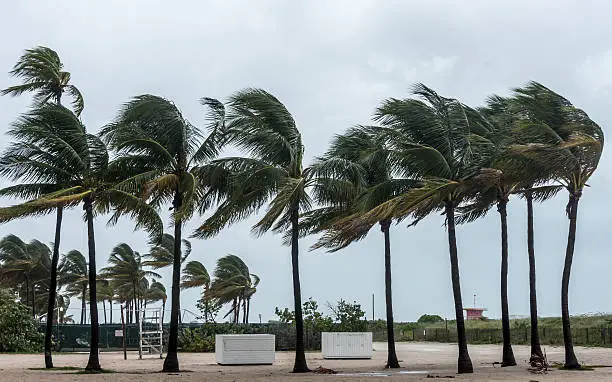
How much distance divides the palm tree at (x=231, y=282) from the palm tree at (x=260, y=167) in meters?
32.9

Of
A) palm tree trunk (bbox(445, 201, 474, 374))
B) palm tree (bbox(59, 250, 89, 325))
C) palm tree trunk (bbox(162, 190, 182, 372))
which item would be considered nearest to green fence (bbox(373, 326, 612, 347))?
palm tree (bbox(59, 250, 89, 325))

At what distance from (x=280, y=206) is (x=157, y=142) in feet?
16.9

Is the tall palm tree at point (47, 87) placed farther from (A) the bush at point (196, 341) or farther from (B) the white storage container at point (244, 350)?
(A) the bush at point (196, 341)

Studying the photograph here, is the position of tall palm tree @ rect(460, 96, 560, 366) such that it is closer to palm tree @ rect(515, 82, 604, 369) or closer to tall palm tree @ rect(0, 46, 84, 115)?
palm tree @ rect(515, 82, 604, 369)

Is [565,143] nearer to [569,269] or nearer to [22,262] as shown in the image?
[569,269]

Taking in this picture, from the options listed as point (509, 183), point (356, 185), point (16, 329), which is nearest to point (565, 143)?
point (509, 183)

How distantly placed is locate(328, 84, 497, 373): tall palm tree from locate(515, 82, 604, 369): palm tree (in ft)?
5.23

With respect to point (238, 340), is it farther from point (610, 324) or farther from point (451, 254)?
point (610, 324)

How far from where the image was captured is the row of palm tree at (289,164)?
23.6 m

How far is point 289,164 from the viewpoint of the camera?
25.3 m

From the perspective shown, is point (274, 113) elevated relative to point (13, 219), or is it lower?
elevated

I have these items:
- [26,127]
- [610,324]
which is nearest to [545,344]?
Result: [610,324]

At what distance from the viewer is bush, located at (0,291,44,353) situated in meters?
49.5

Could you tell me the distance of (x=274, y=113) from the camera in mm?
25406
